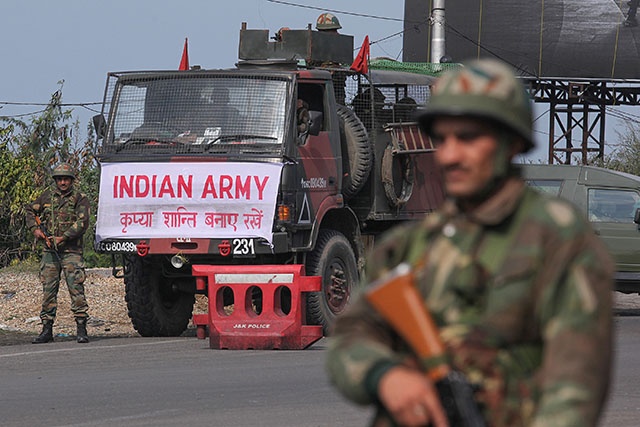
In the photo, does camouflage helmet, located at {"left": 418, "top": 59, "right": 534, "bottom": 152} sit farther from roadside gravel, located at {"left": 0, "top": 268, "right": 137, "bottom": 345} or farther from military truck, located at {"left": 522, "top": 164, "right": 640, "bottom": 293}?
military truck, located at {"left": 522, "top": 164, "right": 640, "bottom": 293}

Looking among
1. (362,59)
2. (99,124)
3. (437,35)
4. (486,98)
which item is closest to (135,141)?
(99,124)

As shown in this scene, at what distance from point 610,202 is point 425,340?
1597 centimetres

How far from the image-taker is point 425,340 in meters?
2.93

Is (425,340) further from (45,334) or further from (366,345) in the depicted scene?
(45,334)

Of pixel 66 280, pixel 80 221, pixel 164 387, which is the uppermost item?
pixel 80 221

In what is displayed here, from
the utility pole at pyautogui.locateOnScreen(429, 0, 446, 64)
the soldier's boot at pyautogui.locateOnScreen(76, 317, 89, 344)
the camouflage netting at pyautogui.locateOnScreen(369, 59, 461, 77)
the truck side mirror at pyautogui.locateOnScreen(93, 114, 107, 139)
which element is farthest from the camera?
the utility pole at pyautogui.locateOnScreen(429, 0, 446, 64)

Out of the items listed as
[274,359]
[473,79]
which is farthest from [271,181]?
[473,79]

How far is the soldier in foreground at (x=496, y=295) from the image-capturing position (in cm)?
288

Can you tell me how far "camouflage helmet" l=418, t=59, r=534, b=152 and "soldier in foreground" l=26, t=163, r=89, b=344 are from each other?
11945 millimetres

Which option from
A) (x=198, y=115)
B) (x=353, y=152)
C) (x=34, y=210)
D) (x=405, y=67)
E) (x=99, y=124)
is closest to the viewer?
(x=198, y=115)

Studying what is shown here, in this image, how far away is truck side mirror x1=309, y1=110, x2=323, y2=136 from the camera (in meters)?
14.8

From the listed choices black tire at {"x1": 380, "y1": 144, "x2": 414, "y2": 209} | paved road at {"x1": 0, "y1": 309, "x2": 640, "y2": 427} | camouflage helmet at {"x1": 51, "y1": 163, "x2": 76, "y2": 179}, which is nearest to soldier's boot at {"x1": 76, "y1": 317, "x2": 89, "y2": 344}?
paved road at {"x1": 0, "y1": 309, "x2": 640, "y2": 427}

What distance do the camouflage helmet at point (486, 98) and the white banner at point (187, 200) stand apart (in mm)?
11144

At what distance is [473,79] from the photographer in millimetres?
2990
